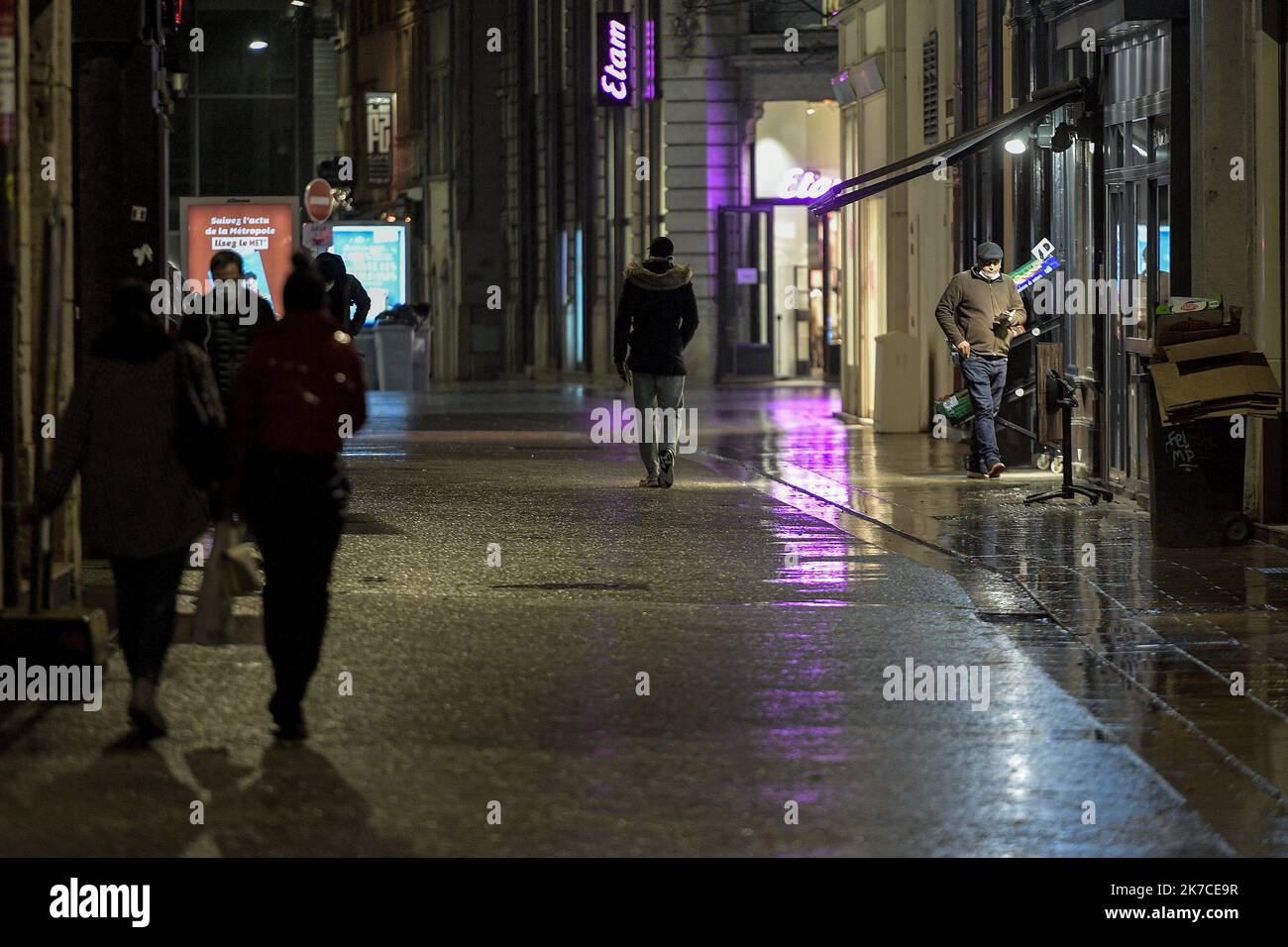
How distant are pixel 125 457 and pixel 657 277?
1058cm

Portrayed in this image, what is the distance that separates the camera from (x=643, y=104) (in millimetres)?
41625

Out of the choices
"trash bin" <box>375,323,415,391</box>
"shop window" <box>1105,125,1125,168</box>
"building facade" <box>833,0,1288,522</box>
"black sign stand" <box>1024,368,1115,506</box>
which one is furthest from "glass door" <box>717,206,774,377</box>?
"black sign stand" <box>1024,368,1115,506</box>

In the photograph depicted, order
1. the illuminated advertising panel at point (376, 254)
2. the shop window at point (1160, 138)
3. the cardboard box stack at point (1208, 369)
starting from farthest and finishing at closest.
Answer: the illuminated advertising panel at point (376, 254) → the shop window at point (1160, 138) → the cardboard box stack at point (1208, 369)

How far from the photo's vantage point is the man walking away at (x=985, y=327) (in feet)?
62.1

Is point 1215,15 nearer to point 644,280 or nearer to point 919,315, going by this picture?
point 644,280

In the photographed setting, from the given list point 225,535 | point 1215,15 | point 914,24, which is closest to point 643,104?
point 914,24

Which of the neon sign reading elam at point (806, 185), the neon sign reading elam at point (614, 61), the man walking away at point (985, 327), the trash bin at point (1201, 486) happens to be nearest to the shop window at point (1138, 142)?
the man walking away at point (985, 327)

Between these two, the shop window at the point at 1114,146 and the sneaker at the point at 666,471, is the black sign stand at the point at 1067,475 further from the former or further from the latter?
the sneaker at the point at 666,471

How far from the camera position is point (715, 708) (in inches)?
345

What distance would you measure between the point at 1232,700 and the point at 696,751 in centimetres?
225

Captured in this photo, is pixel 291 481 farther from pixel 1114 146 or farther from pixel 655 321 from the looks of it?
pixel 1114 146

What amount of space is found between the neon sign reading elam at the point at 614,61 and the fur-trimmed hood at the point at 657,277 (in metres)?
22.5
